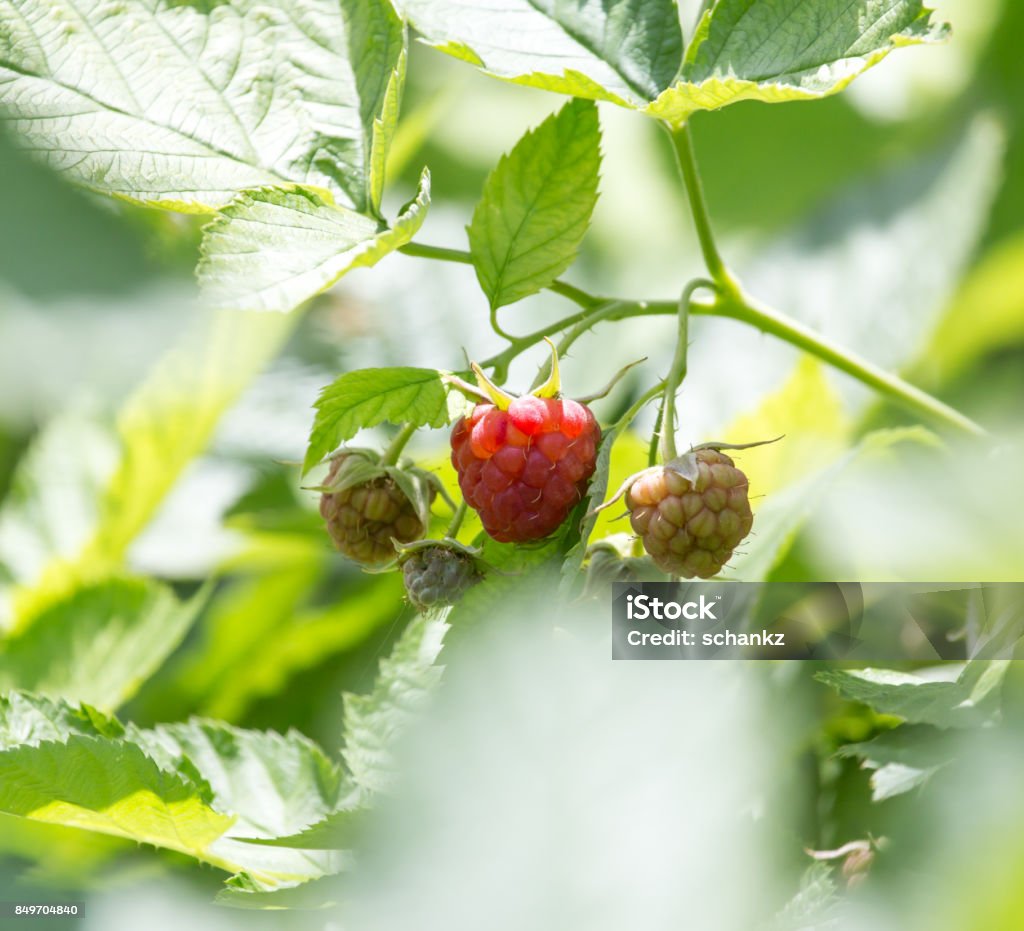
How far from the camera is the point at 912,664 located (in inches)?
39.7

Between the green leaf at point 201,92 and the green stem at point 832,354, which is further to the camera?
the green stem at point 832,354

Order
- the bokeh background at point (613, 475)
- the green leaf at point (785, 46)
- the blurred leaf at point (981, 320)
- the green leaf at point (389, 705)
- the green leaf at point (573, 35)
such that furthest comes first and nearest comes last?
the blurred leaf at point (981, 320), the green leaf at point (389, 705), the green leaf at point (573, 35), the green leaf at point (785, 46), the bokeh background at point (613, 475)

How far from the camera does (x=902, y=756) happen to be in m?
0.90

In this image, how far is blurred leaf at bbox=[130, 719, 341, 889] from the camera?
0.93m

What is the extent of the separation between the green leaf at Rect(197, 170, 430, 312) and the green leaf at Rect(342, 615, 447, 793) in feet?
1.04

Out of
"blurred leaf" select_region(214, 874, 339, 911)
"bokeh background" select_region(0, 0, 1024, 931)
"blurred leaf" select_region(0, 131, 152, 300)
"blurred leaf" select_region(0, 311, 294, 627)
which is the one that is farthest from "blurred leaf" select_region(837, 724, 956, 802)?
"blurred leaf" select_region(0, 311, 294, 627)

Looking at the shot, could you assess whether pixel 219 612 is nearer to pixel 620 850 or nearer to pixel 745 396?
pixel 745 396

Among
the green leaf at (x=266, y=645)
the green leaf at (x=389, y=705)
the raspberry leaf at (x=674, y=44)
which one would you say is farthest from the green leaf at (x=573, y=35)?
the green leaf at (x=266, y=645)

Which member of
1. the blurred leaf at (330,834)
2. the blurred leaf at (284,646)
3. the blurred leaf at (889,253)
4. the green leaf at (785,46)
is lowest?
the blurred leaf at (330,834)

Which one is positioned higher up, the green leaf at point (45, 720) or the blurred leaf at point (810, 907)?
the green leaf at point (45, 720)

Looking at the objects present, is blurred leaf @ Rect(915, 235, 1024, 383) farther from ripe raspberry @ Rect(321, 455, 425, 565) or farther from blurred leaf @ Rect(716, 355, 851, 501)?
ripe raspberry @ Rect(321, 455, 425, 565)

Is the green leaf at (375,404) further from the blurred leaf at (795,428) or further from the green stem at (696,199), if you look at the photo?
the blurred leaf at (795,428)

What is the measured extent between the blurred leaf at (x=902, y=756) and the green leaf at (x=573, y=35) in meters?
0.52

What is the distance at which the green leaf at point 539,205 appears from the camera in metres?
0.83
